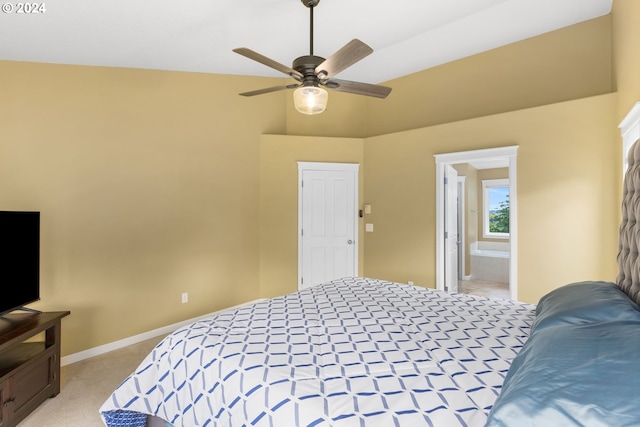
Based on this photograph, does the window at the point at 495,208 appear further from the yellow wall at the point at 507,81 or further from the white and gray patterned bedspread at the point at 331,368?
the white and gray patterned bedspread at the point at 331,368

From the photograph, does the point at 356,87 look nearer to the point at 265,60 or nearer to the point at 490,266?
the point at 265,60

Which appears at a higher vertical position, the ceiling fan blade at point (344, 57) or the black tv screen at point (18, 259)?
the ceiling fan blade at point (344, 57)

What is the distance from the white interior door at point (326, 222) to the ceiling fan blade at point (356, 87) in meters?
1.97

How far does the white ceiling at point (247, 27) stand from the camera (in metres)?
2.50

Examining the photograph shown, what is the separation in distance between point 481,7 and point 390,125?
1.91 meters

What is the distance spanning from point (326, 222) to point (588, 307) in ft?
11.0

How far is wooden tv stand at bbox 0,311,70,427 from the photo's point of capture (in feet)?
6.49

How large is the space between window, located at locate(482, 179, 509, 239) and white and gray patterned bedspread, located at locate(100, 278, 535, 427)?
5868 mm

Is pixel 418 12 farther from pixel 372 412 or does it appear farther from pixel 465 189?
pixel 465 189

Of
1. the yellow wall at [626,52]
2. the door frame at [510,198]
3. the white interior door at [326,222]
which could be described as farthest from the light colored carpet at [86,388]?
the yellow wall at [626,52]

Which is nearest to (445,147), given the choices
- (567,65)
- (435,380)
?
(567,65)

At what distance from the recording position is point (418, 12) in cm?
280

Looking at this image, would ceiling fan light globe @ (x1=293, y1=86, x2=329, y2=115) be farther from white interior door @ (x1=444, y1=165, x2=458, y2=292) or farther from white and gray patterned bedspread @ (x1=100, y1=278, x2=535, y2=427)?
white interior door @ (x1=444, y1=165, x2=458, y2=292)

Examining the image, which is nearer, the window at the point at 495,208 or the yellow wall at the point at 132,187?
the yellow wall at the point at 132,187
